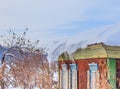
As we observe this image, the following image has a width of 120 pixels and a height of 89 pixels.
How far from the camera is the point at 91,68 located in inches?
137

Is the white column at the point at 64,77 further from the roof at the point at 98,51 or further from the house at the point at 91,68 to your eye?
the roof at the point at 98,51

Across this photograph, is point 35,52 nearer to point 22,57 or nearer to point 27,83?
point 22,57

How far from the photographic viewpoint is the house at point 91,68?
3.27m

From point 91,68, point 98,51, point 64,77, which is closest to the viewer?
point 98,51

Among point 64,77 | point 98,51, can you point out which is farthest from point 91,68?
point 64,77

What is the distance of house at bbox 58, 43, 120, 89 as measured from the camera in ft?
10.7

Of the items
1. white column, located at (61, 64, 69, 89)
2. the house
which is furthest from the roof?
white column, located at (61, 64, 69, 89)

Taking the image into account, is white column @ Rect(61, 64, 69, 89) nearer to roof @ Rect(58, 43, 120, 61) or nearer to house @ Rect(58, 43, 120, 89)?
house @ Rect(58, 43, 120, 89)

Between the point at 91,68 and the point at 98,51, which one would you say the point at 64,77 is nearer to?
the point at 91,68

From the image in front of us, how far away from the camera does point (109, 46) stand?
327cm

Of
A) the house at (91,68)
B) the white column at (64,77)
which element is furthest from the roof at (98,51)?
the white column at (64,77)

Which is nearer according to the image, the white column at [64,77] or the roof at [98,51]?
the roof at [98,51]

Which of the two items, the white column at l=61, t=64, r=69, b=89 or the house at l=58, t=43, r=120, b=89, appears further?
the white column at l=61, t=64, r=69, b=89

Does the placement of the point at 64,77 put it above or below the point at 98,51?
below
